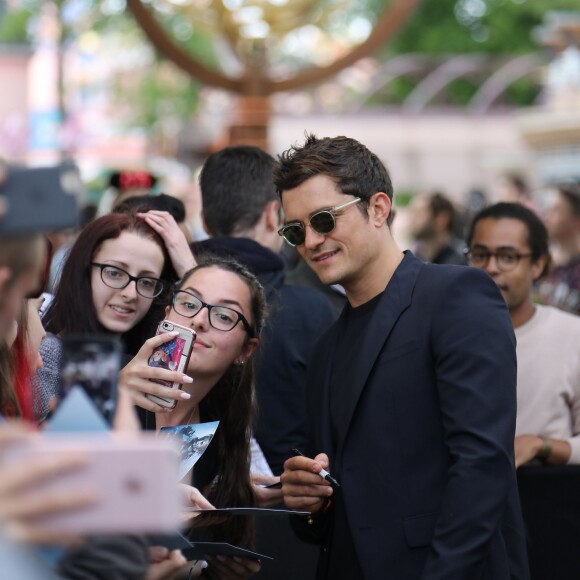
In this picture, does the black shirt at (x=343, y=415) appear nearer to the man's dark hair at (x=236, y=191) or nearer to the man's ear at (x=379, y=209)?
the man's ear at (x=379, y=209)

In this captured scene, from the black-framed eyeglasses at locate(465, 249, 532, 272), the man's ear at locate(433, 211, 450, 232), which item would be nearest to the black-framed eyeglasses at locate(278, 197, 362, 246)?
the black-framed eyeglasses at locate(465, 249, 532, 272)

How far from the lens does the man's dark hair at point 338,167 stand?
3859 mm

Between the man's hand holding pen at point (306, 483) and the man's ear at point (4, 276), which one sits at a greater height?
the man's ear at point (4, 276)

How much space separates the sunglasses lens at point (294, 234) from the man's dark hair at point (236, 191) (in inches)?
61.5

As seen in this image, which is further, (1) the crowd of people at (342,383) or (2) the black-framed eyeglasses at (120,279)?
(2) the black-framed eyeglasses at (120,279)

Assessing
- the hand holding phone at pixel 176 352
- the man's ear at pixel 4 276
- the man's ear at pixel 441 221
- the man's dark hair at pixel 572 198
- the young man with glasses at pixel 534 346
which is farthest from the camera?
the man's ear at pixel 441 221

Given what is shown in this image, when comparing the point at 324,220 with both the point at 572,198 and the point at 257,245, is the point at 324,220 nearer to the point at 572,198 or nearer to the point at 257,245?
the point at 257,245

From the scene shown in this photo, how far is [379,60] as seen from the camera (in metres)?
44.4

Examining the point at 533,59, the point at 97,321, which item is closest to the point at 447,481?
the point at 97,321

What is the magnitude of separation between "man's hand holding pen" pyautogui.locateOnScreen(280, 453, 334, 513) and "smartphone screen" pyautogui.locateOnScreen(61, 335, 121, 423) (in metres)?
1.56

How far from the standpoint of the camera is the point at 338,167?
152 inches

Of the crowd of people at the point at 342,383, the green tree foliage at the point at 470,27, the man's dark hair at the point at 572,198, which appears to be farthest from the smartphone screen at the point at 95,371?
the green tree foliage at the point at 470,27

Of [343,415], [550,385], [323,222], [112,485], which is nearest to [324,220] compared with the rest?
[323,222]

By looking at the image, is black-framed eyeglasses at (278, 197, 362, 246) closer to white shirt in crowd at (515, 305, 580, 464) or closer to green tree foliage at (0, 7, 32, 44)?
white shirt in crowd at (515, 305, 580, 464)
